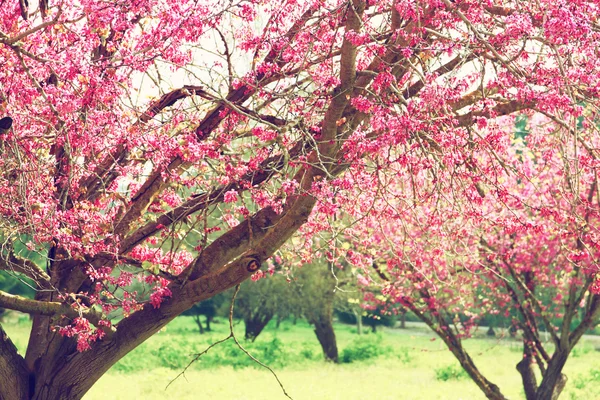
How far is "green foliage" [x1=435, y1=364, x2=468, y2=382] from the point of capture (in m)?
22.3

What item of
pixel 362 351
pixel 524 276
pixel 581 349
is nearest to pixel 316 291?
pixel 362 351

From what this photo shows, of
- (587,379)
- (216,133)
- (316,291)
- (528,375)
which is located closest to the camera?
(216,133)

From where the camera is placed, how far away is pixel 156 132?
7.33m

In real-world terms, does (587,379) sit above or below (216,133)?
below

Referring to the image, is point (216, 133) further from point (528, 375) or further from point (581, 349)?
point (581, 349)

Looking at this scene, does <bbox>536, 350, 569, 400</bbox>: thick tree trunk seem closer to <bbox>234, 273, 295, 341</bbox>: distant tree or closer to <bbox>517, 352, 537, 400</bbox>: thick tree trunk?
<bbox>517, 352, 537, 400</bbox>: thick tree trunk

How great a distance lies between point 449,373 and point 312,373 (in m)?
4.39

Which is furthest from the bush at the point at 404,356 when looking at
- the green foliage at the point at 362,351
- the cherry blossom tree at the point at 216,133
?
the cherry blossom tree at the point at 216,133

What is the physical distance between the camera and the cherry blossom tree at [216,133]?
6.20m

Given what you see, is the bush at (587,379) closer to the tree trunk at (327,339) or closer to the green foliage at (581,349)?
the green foliage at (581,349)

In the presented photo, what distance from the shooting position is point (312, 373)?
23734 mm

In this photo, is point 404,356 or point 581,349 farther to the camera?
point 581,349

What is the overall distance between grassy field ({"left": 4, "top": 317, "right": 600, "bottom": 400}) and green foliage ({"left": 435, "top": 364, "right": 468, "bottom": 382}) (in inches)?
1.2

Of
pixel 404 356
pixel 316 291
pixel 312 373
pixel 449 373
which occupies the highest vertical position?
pixel 316 291
